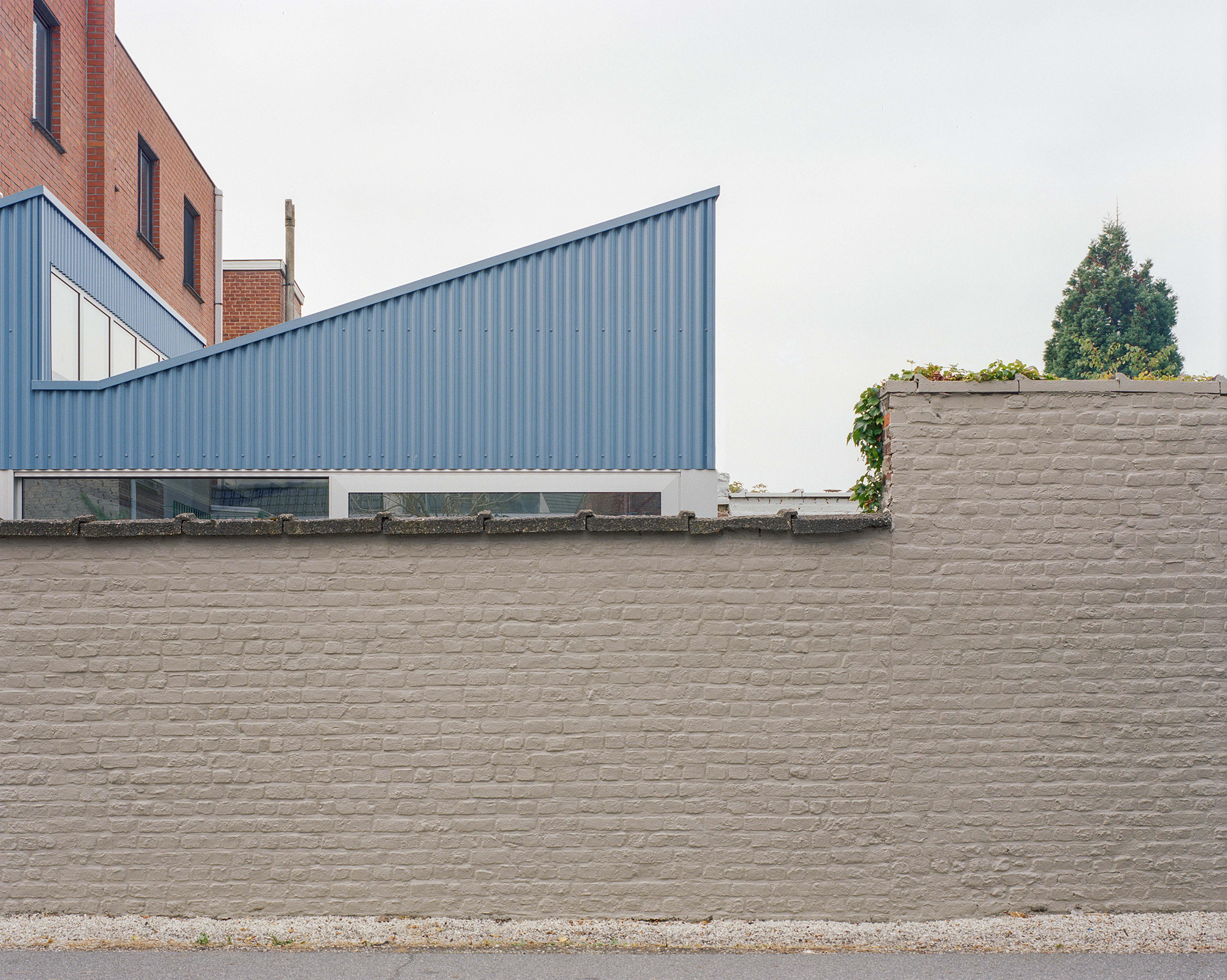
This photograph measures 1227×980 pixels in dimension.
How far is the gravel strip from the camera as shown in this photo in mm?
5027

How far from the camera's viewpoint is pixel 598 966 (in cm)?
483

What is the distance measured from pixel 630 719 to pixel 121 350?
33.1 feet

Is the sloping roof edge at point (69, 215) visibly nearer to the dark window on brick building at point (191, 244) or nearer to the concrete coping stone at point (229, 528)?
the concrete coping stone at point (229, 528)

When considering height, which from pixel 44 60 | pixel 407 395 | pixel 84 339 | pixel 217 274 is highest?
pixel 44 60

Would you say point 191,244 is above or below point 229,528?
above

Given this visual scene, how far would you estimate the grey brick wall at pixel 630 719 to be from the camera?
17.2 ft

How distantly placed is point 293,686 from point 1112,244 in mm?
44867

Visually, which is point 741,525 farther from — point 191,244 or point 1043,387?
point 191,244

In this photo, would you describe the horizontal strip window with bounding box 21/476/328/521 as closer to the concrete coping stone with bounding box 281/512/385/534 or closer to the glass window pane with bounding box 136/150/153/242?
the concrete coping stone with bounding box 281/512/385/534

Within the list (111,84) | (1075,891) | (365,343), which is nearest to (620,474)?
(365,343)

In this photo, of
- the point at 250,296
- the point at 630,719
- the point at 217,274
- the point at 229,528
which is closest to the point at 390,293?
the point at 229,528

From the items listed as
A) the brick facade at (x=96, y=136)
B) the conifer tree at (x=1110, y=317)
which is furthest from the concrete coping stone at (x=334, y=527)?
the conifer tree at (x=1110, y=317)

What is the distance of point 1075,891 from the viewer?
17.3 feet

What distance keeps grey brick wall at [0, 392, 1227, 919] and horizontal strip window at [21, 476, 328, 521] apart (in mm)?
5062
